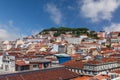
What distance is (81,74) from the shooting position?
2549 inches

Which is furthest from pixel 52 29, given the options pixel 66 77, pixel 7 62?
pixel 66 77

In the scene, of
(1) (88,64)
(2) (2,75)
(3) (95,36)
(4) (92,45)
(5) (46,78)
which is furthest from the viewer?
(3) (95,36)

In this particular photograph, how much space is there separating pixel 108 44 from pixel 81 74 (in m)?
77.6

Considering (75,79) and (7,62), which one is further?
(7,62)

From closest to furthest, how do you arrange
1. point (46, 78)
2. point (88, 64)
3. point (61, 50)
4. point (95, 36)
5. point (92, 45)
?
point (46, 78) < point (88, 64) < point (61, 50) < point (92, 45) < point (95, 36)

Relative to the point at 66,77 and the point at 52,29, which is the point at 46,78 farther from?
the point at 52,29

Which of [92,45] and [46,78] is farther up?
[92,45]

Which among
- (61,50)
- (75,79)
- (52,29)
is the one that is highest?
(52,29)

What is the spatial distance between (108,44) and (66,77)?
87.2 m

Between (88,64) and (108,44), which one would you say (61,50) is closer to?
(108,44)

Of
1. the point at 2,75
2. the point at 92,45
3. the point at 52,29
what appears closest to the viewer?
the point at 2,75

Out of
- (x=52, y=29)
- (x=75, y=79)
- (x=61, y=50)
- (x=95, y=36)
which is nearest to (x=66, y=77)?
(x=75, y=79)

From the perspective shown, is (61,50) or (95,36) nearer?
(61,50)

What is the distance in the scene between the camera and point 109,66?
67000 mm
